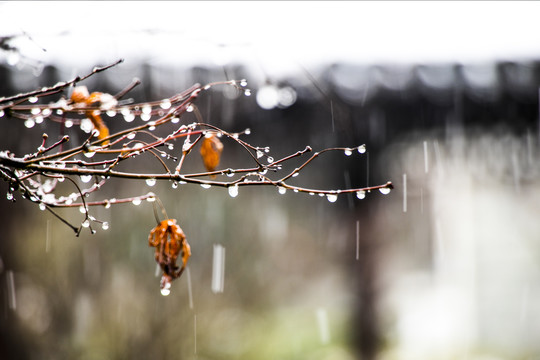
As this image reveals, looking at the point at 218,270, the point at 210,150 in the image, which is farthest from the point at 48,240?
the point at 210,150

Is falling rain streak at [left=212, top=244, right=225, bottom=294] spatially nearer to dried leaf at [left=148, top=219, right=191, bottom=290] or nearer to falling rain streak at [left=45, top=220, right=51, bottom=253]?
falling rain streak at [left=45, top=220, right=51, bottom=253]

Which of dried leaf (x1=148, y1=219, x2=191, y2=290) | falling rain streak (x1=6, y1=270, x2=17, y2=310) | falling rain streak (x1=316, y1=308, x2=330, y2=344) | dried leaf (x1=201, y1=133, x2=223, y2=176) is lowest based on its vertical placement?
falling rain streak (x1=316, y1=308, x2=330, y2=344)

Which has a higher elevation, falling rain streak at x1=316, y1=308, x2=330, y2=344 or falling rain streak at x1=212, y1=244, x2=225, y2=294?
falling rain streak at x1=212, y1=244, x2=225, y2=294

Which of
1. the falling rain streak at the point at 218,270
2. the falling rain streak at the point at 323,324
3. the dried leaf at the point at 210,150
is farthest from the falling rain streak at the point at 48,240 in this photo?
the dried leaf at the point at 210,150

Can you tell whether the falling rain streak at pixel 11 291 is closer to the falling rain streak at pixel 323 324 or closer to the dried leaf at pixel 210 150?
the falling rain streak at pixel 323 324

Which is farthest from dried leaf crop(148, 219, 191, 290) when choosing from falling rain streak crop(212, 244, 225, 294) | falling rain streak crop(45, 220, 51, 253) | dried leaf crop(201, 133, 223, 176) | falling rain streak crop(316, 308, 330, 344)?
falling rain streak crop(316, 308, 330, 344)
